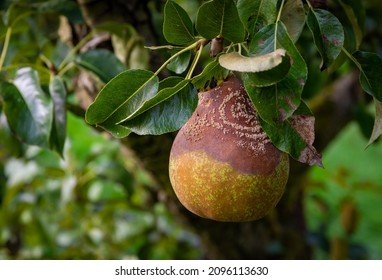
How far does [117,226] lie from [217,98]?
1.67m

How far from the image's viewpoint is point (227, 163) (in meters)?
0.61

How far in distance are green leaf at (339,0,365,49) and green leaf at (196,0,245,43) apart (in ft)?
0.93

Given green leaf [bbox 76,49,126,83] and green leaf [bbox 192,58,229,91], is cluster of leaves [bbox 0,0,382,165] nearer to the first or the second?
green leaf [bbox 192,58,229,91]

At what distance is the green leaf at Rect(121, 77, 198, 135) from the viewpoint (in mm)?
614

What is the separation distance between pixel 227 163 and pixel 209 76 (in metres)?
0.10

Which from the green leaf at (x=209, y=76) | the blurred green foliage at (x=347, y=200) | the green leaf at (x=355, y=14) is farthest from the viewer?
the blurred green foliage at (x=347, y=200)

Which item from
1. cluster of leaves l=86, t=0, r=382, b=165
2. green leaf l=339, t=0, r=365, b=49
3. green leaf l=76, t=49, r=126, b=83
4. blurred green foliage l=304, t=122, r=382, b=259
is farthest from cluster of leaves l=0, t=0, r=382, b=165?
blurred green foliage l=304, t=122, r=382, b=259

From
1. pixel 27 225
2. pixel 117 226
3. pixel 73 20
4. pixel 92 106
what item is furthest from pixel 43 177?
pixel 92 106

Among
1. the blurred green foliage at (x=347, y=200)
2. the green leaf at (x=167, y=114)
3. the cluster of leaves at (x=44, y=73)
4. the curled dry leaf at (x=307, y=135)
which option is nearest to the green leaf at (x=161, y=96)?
the green leaf at (x=167, y=114)

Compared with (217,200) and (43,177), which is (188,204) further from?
(43,177)

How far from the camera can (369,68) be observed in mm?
701

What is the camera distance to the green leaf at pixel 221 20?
0.62 m

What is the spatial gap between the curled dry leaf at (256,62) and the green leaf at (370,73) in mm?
199

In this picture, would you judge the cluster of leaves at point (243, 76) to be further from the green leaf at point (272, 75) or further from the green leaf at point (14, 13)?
the green leaf at point (14, 13)
